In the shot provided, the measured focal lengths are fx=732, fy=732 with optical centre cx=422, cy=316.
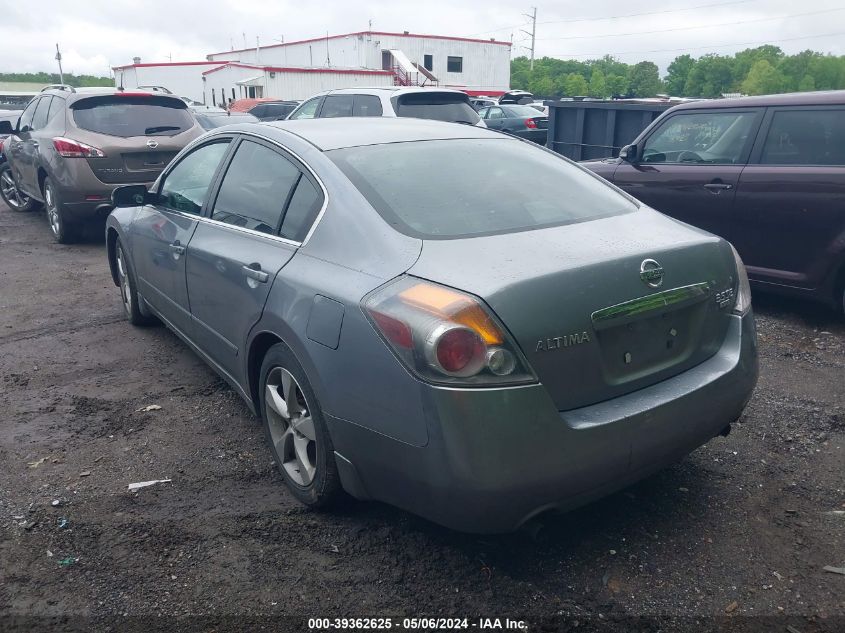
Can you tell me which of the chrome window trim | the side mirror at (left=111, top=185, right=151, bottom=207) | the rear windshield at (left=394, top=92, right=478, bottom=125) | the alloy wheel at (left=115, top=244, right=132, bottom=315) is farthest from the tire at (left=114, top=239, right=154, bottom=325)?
the rear windshield at (left=394, top=92, right=478, bottom=125)

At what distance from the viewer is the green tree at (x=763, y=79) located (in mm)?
78812

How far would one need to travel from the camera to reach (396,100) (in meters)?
9.96

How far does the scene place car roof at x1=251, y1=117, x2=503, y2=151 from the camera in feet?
11.3

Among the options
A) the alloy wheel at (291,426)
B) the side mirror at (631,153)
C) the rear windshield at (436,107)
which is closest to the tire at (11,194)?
the rear windshield at (436,107)

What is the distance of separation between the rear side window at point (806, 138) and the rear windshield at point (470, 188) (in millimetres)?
2571

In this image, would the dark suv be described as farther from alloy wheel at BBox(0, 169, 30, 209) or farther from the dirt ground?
the dirt ground

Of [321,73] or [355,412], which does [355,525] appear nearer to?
[355,412]

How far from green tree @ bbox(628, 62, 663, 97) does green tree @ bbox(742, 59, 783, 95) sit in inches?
557

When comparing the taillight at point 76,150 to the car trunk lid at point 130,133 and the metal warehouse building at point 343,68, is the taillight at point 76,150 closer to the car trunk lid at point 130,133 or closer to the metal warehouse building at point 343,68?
the car trunk lid at point 130,133

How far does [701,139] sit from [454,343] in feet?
15.5

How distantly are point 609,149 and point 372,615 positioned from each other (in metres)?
8.17

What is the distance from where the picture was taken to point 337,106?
35.6ft

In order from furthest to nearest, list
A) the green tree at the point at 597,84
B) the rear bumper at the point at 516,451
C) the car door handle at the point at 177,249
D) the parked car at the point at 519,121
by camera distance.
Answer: the green tree at the point at 597,84 < the parked car at the point at 519,121 < the car door handle at the point at 177,249 < the rear bumper at the point at 516,451

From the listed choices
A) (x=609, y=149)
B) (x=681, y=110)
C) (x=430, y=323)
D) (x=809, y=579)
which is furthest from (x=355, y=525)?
(x=609, y=149)
